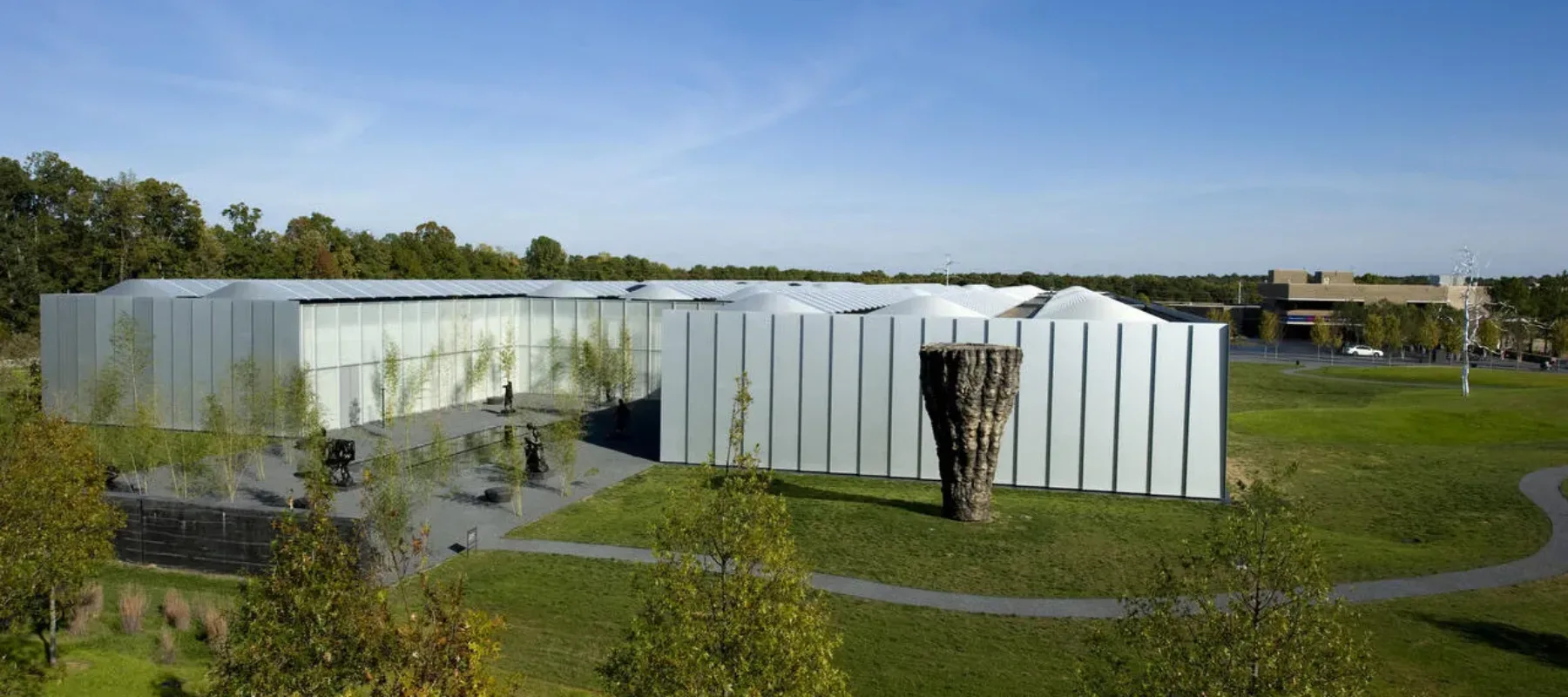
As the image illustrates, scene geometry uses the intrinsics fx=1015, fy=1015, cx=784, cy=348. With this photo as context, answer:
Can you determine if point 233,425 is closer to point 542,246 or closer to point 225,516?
point 225,516

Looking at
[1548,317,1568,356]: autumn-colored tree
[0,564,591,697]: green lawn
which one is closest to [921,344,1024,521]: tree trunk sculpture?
[0,564,591,697]: green lawn

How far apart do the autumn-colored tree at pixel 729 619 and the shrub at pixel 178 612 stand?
12.6 metres

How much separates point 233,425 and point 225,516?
11381 mm

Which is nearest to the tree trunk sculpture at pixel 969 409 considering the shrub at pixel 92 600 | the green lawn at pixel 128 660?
the green lawn at pixel 128 660

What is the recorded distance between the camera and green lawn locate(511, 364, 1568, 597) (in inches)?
924

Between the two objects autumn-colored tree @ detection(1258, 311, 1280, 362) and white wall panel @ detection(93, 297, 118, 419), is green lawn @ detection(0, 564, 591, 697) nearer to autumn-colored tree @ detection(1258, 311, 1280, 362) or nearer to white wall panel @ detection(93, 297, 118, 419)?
white wall panel @ detection(93, 297, 118, 419)

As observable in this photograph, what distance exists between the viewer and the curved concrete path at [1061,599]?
20.7 m

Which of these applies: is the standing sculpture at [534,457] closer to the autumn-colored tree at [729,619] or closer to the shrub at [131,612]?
the shrub at [131,612]

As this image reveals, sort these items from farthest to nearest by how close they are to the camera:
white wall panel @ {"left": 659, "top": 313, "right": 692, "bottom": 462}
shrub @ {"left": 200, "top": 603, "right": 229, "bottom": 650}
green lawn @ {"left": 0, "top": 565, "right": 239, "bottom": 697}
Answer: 1. white wall panel @ {"left": 659, "top": 313, "right": 692, "bottom": 462}
2. shrub @ {"left": 200, "top": 603, "right": 229, "bottom": 650}
3. green lawn @ {"left": 0, "top": 565, "right": 239, "bottom": 697}

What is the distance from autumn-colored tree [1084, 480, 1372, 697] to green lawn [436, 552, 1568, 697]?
637cm

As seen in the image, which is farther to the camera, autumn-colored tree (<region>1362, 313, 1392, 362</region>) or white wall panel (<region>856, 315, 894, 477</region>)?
autumn-colored tree (<region>1362, 313, 1392, 362</region>)

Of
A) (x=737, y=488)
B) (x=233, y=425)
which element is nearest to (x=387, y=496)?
(x=737, y=488)

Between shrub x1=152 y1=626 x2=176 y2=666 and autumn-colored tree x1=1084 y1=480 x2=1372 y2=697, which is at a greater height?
autumn-colored tree x1=1084 y1=480 x2=1372 y2=697

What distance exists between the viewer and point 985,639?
61.6 feet
